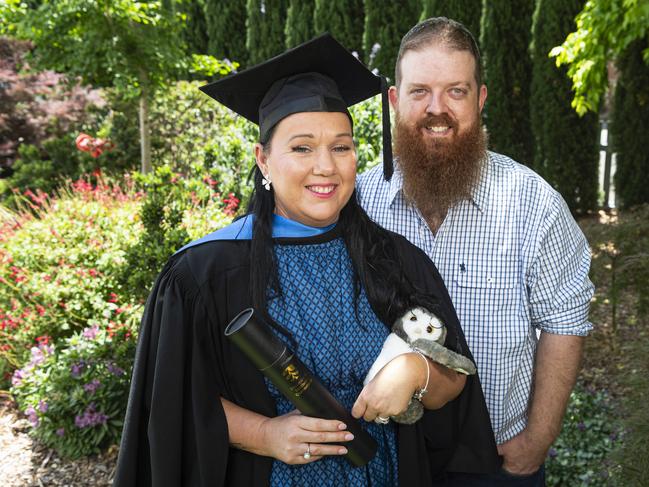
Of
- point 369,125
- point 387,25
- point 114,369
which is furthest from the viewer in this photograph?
point 387,25

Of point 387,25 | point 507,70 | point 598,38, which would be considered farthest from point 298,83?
point 387,25

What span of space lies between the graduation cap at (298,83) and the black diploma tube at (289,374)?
575 mm

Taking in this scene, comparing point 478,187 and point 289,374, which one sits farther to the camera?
point 478,187

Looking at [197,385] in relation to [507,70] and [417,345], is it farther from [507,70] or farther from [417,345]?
[507,70]

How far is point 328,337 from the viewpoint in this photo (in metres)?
1.86

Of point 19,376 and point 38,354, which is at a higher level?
point 38,354

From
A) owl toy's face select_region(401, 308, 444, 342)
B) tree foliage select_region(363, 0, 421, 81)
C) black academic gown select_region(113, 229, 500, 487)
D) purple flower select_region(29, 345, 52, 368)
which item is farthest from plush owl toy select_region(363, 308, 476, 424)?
tree foliage select_region(363, 0, 421, 81)

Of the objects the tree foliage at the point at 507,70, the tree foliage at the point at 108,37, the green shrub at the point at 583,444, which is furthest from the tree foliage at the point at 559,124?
the green shrub at the point at 583,444

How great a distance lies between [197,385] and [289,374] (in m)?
0.30

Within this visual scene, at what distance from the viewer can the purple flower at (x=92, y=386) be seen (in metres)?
4.19

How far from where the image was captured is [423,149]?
91.8 inches

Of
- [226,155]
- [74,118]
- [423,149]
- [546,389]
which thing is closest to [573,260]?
[546,389]

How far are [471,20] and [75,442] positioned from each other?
7.58 meters

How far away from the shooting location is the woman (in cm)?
177
